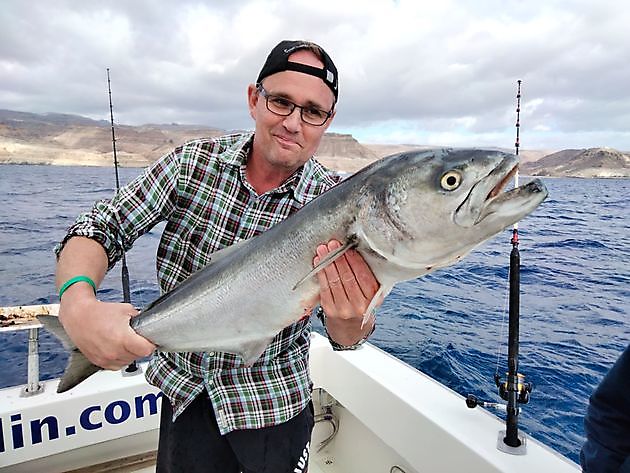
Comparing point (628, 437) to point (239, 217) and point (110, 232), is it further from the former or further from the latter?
point (110, 232)

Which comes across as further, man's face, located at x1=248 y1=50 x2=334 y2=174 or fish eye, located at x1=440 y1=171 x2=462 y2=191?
man's face, located at x1=248 y1=50 x2=334 y2=174

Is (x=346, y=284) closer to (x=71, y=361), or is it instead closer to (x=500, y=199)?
(x=500, y=199)

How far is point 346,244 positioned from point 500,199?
1.83 ft

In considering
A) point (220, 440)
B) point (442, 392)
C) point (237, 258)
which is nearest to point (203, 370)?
point (220, 440)

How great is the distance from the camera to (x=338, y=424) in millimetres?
4340

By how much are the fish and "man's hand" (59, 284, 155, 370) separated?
11 centimetres

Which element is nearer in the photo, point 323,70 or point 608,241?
point 323,70

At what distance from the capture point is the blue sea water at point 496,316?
670cm

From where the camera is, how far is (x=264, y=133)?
226 cm

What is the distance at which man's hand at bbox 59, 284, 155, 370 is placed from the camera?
185 centimetres

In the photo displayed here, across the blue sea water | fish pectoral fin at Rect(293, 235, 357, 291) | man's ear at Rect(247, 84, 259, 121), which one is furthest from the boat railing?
the blue sea water

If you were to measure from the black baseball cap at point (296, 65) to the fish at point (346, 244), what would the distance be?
70 centimetres

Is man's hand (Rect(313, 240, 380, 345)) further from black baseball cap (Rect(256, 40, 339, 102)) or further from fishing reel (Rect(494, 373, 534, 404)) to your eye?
fishing reel (Rect(494, 373, 534, 404))

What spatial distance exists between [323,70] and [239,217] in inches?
32.0
